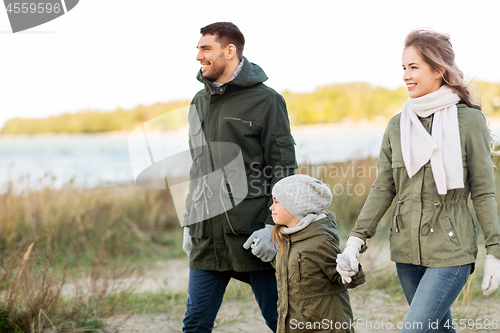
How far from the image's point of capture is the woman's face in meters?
2.01

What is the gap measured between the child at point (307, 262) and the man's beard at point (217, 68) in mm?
699

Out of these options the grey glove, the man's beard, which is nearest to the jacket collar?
the grey glove

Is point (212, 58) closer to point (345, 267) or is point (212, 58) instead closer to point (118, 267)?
point (345, 267)

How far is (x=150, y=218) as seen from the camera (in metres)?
7.04

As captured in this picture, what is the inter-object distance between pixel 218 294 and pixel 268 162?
75 centimetres

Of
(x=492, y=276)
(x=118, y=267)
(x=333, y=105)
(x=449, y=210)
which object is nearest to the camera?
(x=492, y=276)

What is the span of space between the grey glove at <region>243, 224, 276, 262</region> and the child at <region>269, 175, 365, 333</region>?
40 millimetres

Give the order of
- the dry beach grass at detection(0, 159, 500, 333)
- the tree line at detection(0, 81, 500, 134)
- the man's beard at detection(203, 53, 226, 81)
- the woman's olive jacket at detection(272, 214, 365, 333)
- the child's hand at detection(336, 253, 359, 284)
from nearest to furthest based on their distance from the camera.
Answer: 1. the child's hand at detection(336, 253, 359, 284)
2. the woman's olive jacket at detection(272, 214, 365, 333)
3. the man's beard at detection(203, 53, 226, 81)
4. the dry beach grass at detection(0, 159, 500, 333)
5. the tree line at detection(0, 81, 500, 134)

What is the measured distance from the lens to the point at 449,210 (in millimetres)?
1950

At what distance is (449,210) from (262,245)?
845mm

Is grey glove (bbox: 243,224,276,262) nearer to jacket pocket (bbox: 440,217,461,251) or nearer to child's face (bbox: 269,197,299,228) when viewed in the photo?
child's face (bbox: 269,197,299,228)

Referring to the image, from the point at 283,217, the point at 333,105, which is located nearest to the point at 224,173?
the point at 283,217

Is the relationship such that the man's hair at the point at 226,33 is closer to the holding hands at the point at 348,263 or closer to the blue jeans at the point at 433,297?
the holding hands at the point at 348,263

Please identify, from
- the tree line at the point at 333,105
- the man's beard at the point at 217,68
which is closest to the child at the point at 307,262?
the man's beard at the point at 217,68
